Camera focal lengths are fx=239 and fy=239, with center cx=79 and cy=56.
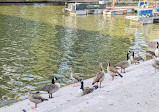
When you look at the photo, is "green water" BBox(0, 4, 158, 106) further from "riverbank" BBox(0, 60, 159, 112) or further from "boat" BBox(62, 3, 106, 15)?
"boat" BBox(62, 3, 106, 15)

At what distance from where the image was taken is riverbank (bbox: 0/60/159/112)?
33.6ft

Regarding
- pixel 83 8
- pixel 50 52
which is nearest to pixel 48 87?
pixel 50 52

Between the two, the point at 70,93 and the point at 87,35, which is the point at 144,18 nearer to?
the point at 87,35

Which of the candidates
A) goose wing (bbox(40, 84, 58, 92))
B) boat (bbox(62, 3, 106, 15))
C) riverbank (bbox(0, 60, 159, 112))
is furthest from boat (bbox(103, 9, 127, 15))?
goose wing (bbox(40, 84, 58, 92))

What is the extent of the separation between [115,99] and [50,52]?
16.2m

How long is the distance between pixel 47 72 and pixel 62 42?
38.6ft

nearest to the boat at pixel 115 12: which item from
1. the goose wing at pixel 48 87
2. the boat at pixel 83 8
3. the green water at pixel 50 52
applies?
the boat at pixel 83 8

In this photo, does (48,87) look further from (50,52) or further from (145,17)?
(145,17)

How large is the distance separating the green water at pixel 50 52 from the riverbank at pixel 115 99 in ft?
9.13

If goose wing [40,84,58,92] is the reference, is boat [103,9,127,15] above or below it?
above

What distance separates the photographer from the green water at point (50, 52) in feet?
59.5

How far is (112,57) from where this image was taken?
25.2 meters

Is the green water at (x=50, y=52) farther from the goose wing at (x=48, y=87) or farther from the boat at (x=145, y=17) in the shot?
the boat at (x=145, y=17)

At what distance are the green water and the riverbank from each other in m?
2.78
